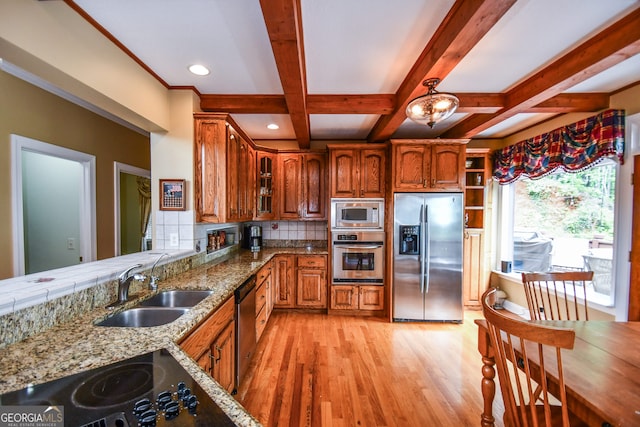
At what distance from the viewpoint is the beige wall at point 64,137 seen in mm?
1967

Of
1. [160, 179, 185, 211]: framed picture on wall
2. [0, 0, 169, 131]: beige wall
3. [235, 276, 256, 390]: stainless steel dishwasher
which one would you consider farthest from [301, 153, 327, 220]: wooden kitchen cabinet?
[0, 0, 169, 131]: beige wall

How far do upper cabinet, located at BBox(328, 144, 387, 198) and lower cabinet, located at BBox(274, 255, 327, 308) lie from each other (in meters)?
1.01

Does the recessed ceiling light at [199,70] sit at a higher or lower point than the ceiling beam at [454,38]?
higher

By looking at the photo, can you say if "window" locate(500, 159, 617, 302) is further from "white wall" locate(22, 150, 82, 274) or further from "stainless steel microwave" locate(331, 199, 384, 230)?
"white wall" locate(22, 150, 82, 274)

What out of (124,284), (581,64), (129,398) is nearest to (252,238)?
(124,284)

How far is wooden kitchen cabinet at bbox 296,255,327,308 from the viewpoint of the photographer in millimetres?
3416

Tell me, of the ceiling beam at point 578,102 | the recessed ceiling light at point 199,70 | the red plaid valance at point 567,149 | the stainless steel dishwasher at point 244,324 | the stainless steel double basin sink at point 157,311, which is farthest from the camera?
the ceiling beam at point 578,102

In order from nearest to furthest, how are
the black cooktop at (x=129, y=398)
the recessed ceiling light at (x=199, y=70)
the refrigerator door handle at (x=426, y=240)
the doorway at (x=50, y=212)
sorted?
the black cooktop at (x=129, y=398) < the recessed ceiling light at (x=199, y=70) < the doorway at (x=50, y=212) < the refrigerator door handle at (x=426, y=240)

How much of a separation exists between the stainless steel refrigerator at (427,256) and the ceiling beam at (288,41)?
183 centimetres

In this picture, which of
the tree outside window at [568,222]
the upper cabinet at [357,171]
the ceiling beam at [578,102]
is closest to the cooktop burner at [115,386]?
the upper cabinet at [357,171]

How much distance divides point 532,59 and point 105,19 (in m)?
2.95

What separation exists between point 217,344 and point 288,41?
73.0 inches

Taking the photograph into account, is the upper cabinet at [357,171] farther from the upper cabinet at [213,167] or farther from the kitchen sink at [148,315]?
the kitchen sink at [148,315]

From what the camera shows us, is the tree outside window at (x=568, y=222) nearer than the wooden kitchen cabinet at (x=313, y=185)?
Yes
